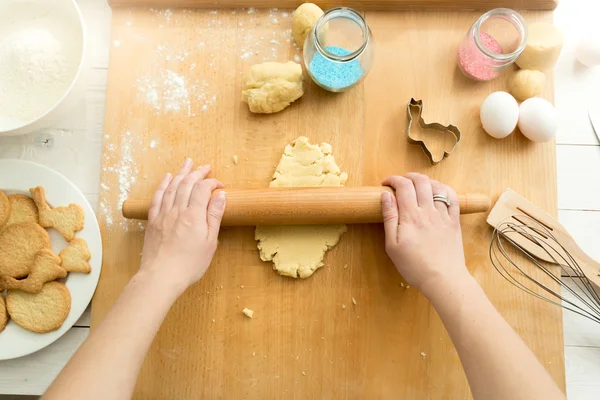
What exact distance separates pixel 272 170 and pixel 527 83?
64cm

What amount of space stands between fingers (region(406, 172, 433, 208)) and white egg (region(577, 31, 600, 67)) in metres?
0.55

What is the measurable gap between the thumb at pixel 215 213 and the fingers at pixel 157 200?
0.12 meters

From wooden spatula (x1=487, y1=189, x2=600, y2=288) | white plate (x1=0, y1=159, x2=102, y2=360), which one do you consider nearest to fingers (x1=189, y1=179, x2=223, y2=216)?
white plate (x1=0, y1=159, x2=102, y2=360)

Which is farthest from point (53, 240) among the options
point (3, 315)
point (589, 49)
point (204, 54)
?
point (589, 49)

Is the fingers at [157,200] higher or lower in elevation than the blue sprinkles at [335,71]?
lower

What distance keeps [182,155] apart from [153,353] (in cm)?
47

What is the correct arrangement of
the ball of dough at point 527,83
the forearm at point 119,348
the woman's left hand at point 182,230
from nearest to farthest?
the forearm at point 119,348 < the woman's left hand at point 182,230 < the ball of dough at point 527,83

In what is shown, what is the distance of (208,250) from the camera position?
981 mm

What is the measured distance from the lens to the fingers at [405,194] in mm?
980

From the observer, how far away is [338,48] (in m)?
1.01

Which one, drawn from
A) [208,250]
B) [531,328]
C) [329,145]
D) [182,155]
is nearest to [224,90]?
[182,155]

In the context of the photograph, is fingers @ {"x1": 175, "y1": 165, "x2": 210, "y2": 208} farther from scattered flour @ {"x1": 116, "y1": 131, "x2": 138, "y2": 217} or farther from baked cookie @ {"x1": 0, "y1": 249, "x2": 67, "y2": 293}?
baked cookie @ {"x1": 0, "y1": 249, "x2": 67, "y2": 293}

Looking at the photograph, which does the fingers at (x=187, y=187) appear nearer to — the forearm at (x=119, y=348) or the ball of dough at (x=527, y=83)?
the forearm at (x=119, y=348)

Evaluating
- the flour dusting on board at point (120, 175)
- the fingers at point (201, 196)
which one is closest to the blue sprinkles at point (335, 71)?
the fingers at point (201, 196)
